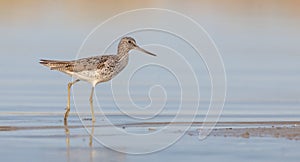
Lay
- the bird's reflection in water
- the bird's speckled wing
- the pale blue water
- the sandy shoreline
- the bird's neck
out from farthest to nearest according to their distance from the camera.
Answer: the bird's neck, the bird's speckled wing, the sandy shoreline, the pale blue water, the bird's reflection in water

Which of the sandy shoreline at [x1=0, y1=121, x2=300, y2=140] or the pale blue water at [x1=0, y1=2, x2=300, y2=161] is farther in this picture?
the sandy shoreline at [x1=0, y1=121, x2=300, y2=140]

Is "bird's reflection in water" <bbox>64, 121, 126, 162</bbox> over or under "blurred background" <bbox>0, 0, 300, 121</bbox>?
under

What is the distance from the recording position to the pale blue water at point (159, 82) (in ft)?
34.1

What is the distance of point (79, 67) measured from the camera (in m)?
13.4

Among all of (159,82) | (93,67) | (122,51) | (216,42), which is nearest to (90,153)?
(93,67)

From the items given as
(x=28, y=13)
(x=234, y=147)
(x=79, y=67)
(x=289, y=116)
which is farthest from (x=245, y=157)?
(x=28, y=13)

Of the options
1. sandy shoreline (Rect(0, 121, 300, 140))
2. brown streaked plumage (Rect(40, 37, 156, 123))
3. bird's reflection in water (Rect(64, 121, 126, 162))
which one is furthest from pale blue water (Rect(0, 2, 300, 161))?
brown streaked plumage (Rect(40, 37, 156, 123))

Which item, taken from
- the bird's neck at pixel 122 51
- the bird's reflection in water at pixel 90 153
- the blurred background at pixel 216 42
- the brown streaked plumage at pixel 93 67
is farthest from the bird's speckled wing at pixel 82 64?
the bird's reflection in water at pixel 90 153

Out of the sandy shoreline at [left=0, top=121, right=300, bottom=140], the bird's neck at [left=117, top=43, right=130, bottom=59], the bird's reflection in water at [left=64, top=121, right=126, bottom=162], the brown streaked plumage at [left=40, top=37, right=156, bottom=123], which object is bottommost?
the bird's reflection in water at [left=64, top=121, right=126, bottom=162]

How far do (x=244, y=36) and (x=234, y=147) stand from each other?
11.7m

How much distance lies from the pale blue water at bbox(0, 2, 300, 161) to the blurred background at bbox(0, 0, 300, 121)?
2 cm

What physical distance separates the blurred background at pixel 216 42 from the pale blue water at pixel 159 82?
0.06ft

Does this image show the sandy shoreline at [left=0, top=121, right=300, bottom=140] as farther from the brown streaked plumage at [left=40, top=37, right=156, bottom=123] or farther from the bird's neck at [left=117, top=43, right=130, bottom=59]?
the bird's neck at [left=117, top=43, right=130, bottom=59]

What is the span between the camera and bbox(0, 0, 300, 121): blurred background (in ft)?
45.6
